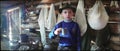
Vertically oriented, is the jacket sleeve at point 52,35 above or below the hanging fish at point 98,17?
below

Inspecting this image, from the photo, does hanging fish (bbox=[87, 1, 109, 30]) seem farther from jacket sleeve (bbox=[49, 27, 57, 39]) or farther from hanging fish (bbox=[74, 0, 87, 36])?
jacket sleeve (bbox=[49, 27, 57, 39])

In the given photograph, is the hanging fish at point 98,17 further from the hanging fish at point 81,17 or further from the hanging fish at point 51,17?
the hanging fish at point 51,17

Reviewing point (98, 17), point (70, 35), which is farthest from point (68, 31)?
point (98, 17)

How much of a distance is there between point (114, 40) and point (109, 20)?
0.10 m

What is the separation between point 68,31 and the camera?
110 centimetres

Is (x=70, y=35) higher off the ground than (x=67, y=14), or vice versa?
(x=67, y=14)

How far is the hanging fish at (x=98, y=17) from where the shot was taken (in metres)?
1.07

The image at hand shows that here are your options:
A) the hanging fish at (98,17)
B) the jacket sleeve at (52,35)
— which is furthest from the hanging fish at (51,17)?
the hanging fish at (98,17)

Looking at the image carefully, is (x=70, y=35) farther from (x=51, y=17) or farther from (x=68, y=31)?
(x=51, y=17)

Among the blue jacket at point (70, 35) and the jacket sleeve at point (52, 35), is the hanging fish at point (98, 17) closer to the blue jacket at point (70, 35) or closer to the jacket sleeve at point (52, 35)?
the blue jacket at point (70, 35)

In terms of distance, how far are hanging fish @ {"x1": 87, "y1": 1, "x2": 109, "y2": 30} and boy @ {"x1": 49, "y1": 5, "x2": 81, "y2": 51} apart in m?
0.08

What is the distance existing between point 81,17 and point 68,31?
3.7 inches

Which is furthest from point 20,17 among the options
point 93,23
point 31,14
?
point 93,23

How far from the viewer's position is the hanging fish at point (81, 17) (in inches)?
42.8
